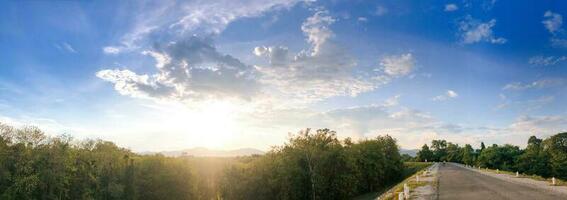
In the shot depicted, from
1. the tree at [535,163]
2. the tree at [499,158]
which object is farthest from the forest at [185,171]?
the tree at [499,158]

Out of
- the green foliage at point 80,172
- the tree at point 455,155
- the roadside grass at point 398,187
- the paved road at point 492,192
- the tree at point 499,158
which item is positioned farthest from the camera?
the tree at point 455,155

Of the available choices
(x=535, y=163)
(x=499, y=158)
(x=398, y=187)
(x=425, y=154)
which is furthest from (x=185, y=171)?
(x=425, y=154)

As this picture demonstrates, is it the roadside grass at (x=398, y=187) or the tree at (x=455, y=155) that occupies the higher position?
the tree at (x=455, y=155)

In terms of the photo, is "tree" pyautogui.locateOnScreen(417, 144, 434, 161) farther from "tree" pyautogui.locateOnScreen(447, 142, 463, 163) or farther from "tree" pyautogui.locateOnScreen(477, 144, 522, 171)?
"tree" pyautogui.locateOnScreen(477, 144, 522, 171)

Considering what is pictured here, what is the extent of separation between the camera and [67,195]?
59.8 metres

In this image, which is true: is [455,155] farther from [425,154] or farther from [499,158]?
[499,158]

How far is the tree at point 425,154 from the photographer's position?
7435 inches

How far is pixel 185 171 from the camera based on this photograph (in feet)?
273

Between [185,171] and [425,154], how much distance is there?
452 feet

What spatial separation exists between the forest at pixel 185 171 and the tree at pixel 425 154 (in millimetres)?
86977

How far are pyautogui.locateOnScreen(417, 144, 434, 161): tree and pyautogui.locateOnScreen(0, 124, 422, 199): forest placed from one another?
285 feet

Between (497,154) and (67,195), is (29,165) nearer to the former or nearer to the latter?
(67,195)

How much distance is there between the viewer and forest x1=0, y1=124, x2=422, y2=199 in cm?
5681

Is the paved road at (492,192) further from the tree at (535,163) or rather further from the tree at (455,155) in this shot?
the tree at (455,155)
